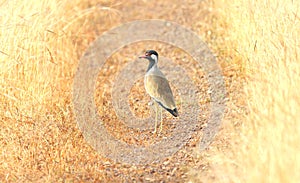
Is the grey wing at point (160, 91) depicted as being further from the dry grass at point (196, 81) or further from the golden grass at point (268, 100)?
the golden grass at point (268, 100)

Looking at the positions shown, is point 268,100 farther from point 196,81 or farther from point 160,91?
point 196,81

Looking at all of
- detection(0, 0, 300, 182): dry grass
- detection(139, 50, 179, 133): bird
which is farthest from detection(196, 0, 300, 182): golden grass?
detection(139, 50, 179, 133): bird

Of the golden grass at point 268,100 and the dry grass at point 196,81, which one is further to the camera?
the dry grass at point 196,81

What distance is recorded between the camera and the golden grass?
3434 mm

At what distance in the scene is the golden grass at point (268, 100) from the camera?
A: 3.43 metres

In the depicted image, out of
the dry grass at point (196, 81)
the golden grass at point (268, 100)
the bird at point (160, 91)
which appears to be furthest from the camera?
the bird at point (160, 91)

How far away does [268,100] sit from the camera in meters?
3.91

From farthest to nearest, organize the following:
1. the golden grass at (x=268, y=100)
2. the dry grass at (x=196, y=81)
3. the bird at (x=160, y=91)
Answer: the bird at (x=160, y=91) → the dry grass at (x=196, y=81) → the golden grass at (x=268, y=100)

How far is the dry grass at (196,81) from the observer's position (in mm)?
3658

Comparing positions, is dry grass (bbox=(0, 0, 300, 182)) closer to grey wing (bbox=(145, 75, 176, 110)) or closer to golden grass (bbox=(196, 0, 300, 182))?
golden grass (bbox=(196, 0, 300, 182))

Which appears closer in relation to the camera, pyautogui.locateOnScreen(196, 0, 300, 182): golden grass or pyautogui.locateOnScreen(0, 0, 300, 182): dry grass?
pyautogui.locateOnScreen(196, 0, 300, 182): golden grass

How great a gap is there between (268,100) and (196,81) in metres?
2.27

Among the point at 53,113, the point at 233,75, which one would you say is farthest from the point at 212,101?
the point at 53,113

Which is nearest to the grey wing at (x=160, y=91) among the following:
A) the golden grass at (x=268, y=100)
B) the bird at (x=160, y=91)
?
the bird at (x=160, y=91)
